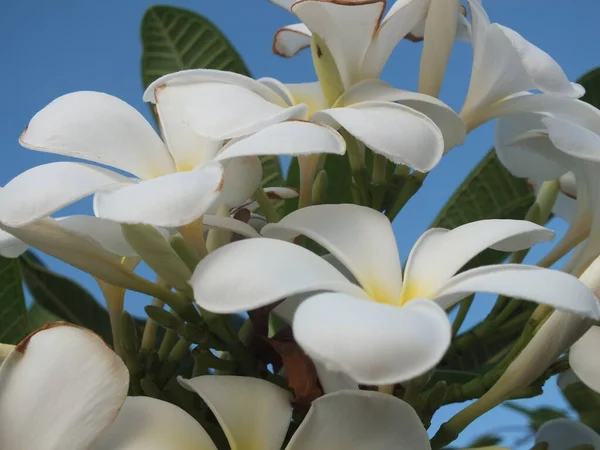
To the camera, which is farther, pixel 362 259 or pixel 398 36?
pixel 398 36

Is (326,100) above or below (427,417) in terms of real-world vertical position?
above

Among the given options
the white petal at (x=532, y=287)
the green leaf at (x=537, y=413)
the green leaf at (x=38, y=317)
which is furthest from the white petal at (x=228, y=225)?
the green leaf at (x=537, y=413)

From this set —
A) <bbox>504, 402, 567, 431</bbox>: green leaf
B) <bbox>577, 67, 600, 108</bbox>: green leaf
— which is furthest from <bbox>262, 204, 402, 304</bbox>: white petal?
<bbox>504, 402, 567, 431</bbox>: green leaf

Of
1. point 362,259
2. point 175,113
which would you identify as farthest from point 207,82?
point 362,259

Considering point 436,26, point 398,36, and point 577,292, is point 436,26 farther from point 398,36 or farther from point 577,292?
point 577,292

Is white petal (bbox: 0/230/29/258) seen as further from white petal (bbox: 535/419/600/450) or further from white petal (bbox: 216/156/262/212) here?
white petal (bbox: 535/419/600/450)

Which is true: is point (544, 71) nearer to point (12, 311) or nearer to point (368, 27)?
point (368, 27)

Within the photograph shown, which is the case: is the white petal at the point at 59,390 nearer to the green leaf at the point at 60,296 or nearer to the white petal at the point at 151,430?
the white petal at the point at 151,430

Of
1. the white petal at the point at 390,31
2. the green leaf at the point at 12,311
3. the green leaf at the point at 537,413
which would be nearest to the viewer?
the white petal at the point at 390,31
